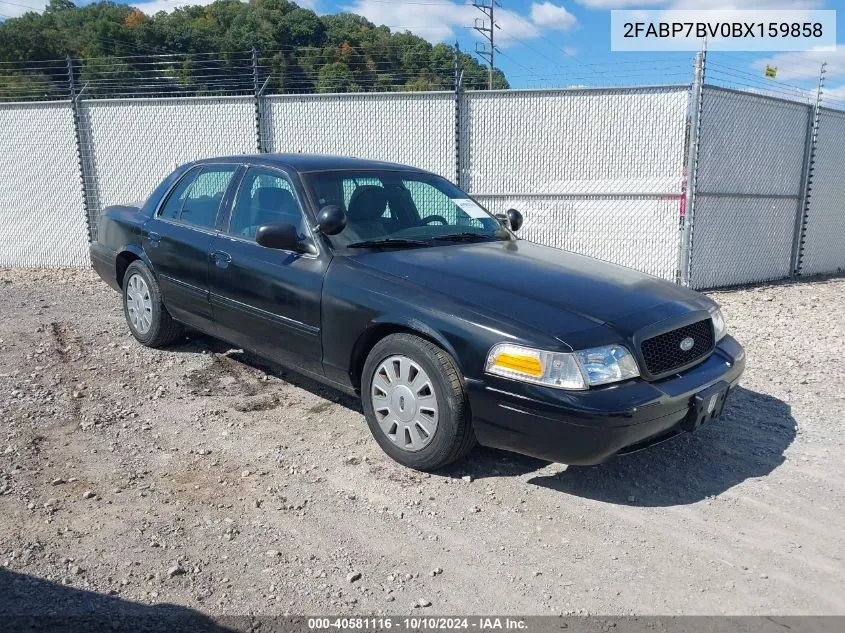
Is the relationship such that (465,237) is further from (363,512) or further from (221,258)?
(363,512)

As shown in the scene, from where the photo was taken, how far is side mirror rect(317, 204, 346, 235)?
161 inches

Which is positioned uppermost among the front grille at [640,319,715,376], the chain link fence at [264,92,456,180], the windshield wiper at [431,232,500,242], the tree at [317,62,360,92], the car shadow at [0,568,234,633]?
the tree at [317,62,360,92]

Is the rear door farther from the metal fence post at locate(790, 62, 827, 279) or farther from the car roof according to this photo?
the metal fence post at locate(790, 62, 827, 279)

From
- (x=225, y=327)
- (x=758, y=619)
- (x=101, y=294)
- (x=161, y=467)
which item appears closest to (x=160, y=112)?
(x=101, y=294)

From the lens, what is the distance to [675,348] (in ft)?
11.7

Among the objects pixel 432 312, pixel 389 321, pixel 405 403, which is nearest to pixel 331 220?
pixel 389 321

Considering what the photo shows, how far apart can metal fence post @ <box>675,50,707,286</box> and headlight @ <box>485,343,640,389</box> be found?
17.9 feet

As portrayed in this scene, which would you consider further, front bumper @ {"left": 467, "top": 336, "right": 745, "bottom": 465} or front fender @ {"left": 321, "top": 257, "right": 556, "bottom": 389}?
front fender @ {"left": 321, "top": 257, "right": 556, "bottom": 389}

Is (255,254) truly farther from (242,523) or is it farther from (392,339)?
(242,523)

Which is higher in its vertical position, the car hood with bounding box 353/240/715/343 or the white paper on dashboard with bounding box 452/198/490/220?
the white paper on dashboard with bounding box 452/198/490/220

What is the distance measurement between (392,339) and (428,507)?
903 mm

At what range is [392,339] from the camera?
12.2 ft

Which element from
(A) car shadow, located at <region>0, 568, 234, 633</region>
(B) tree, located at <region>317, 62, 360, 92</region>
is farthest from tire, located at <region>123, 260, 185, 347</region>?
(B) tree, located at <region>317, 62, 360, 92</region>

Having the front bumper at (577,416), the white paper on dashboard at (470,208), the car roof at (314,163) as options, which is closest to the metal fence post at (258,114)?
the car roof at (314,163)
